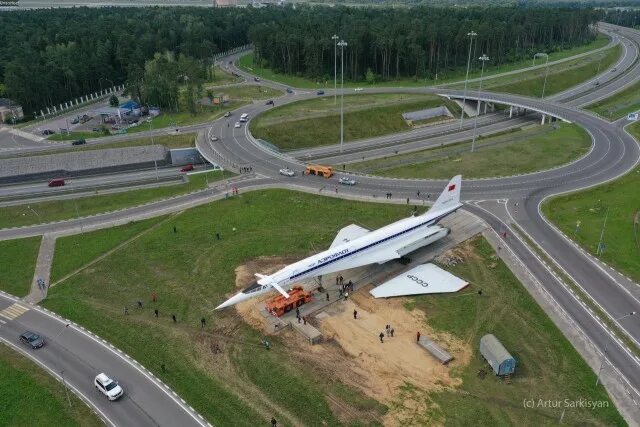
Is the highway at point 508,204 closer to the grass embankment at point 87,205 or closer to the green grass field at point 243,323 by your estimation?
the grass embankment at point 87,205

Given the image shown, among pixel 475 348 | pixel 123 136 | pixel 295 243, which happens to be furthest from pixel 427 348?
pixel 123 136

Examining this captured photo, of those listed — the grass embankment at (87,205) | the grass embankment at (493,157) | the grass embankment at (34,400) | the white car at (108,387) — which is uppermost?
the grass embankment at (493,157)

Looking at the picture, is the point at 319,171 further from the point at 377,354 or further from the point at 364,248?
the point at 377,354

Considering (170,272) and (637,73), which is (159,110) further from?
(637,73)

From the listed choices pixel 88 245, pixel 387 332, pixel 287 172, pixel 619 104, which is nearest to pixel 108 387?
pixel 387 332

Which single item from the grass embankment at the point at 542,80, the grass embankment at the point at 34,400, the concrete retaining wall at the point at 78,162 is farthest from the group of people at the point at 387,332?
the grass embankment at the point at 542,80
